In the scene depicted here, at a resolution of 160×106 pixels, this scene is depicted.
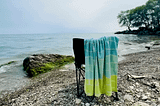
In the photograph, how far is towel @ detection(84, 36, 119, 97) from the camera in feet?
7.87

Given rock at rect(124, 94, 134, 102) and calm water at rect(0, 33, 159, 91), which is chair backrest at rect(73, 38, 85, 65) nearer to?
rock at rect(124, 94, 134, 102)

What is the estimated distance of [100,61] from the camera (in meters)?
2.41

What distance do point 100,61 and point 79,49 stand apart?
0.66 metres

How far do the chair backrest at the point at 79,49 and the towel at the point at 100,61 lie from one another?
116mm

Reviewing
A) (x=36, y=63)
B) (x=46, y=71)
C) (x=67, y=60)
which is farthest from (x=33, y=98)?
(x=67, y=60)

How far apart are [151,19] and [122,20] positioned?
23.4m

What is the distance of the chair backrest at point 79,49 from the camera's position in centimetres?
241

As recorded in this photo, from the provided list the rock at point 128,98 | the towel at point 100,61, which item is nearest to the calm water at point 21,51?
the towel at point 100,61

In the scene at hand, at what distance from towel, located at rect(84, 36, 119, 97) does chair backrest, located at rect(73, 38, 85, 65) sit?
12 centimetres

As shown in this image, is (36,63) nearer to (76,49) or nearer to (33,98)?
(33,98)

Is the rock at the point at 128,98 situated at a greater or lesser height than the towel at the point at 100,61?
lesser

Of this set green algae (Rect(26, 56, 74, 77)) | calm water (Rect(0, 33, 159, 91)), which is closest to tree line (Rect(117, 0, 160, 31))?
calm water (Rect(0, 33, 159, 91))

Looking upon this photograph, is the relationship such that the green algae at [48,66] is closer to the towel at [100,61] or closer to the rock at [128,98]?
the towel at [100,61]

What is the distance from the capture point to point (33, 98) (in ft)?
10.3
